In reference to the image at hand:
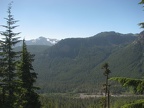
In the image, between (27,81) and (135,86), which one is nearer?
(135,86)

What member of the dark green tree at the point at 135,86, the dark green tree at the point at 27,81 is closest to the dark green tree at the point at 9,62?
the dark green tree at the point at 27,81

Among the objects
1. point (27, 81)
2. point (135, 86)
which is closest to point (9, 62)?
point (27, 81)

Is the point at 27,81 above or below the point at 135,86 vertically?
below

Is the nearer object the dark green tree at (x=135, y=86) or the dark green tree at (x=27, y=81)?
the dark green tree at (x=135, y=86)

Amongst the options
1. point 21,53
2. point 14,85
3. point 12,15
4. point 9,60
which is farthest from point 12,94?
point 12,15

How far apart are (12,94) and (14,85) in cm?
95

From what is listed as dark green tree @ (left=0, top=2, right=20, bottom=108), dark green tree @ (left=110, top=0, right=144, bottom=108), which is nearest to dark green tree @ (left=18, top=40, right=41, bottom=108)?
dark green tree @ (left=0, top=2, right=20, bottom=108)

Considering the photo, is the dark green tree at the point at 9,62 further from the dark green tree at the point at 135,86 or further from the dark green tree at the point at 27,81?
the dark green tree at the point at 135,86

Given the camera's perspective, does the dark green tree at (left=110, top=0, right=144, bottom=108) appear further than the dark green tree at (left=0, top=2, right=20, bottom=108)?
No

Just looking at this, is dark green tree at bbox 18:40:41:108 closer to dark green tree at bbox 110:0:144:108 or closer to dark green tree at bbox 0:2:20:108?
dark green tree at bbox 0:2:20:108

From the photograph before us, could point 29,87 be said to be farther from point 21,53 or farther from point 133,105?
point 133,105

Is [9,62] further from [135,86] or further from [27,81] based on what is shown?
Answer: [135,86]

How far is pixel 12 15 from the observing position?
26.2 meters

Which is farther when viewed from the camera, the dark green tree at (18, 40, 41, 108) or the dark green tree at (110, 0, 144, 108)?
the dark green tree at (18, 40, 41, 108)
